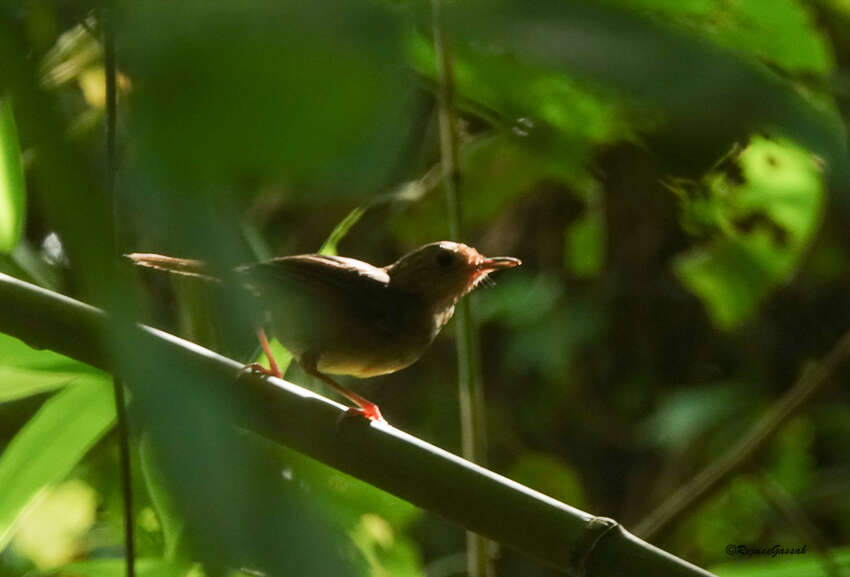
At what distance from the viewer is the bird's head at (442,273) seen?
2.13m

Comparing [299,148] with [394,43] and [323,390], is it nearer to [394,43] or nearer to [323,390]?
[394,43]

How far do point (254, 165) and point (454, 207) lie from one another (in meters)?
1.32

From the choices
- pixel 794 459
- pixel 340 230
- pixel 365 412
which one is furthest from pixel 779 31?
pixel 794 459

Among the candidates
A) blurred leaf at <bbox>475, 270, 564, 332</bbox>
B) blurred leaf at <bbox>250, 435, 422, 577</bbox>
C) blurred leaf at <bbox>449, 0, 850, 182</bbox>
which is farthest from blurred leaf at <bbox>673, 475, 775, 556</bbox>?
blurred leaf at <bbox>449, 0, 850, 182</bbox>

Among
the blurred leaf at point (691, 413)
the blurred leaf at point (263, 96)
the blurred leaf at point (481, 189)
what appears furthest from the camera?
the blurred leaf at point (691, 413)

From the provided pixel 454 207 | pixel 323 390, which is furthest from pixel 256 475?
pixel 323 390

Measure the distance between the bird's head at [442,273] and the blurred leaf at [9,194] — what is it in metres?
0.87

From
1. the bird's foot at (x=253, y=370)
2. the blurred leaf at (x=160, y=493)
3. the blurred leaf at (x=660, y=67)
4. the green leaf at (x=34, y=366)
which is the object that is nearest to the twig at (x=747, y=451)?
the bird's foot at (x=253, y=370)

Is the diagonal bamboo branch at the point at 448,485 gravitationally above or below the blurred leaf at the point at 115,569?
below

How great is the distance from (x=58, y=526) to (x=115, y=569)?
2.10ft

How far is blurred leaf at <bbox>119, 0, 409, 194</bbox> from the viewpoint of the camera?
24 centimetres

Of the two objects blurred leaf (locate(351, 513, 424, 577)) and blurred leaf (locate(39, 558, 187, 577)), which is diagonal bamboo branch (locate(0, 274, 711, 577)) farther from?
blurred leaf (locate(351, 513, 424, 577))

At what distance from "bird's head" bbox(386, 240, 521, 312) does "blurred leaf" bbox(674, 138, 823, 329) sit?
0.43m

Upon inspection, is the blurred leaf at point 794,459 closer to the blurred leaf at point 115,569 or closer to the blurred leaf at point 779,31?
the blurred leaf at point 779,31
